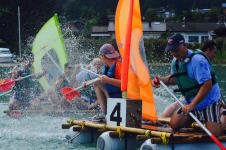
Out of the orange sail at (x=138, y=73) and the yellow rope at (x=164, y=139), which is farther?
the orange sail at (x=138, y=73)

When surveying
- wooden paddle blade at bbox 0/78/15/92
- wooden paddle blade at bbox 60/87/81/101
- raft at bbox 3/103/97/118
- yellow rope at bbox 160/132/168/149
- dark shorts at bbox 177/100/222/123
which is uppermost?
wooden paddle blade at bbox 0/78/15/92

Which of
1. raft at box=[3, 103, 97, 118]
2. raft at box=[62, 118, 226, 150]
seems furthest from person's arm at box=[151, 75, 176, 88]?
raft at box=[3, 103, 97, 118]

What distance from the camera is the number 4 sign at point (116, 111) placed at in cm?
931

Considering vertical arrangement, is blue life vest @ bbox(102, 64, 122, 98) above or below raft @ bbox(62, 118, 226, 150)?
above

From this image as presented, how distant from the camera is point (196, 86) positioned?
8.54 meters

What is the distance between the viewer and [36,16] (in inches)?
2264

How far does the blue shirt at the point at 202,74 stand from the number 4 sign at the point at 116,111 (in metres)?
1.04

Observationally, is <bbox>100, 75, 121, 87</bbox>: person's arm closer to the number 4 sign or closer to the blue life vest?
the blue life vest

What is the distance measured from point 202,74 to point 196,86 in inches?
9.4

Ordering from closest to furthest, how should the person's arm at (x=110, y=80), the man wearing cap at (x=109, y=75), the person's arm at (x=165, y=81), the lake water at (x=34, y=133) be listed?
the person's arm at (x=165, y=81)
the person's arm at (x=110, y=80)
the man wearing cap at (x=109, y=75)
the lake water at (x=34, y=133)

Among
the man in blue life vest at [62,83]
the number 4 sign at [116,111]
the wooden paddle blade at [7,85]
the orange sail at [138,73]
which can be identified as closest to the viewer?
the number 4 sign at [116,111]

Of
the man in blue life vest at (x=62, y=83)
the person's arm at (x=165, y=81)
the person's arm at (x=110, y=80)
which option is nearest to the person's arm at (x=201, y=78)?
the person's arm at (x=165, y=81)

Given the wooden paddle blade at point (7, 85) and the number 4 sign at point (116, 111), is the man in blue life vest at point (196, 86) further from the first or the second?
the wooden paddle blade at point (7, 85)

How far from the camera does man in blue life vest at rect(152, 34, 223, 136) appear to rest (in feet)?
27.5
